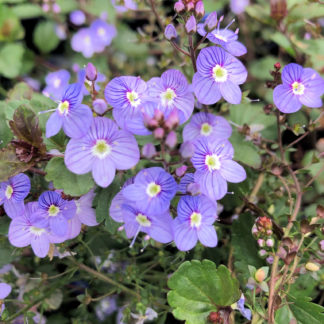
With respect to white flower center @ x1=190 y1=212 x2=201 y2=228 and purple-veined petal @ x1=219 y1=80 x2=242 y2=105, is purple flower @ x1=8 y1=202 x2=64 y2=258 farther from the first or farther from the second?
purple-veined petal @ x1=219 y1=80 x2=242 y2=105

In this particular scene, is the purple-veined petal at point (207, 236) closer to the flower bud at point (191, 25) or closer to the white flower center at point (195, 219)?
the white flower center at point (195, 219)

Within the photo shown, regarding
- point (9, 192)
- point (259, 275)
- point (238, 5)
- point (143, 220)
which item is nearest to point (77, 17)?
point (238, 5)

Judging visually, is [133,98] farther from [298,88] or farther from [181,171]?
[298,88]

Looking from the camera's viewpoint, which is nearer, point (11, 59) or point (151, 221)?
point (151, 221)

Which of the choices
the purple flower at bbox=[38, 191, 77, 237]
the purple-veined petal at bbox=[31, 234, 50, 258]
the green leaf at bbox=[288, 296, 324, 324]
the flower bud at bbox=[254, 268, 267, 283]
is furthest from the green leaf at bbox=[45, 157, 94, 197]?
the green leaf at bbox=[288, 296, 324, 324]

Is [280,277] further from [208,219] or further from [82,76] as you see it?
[82,76]
